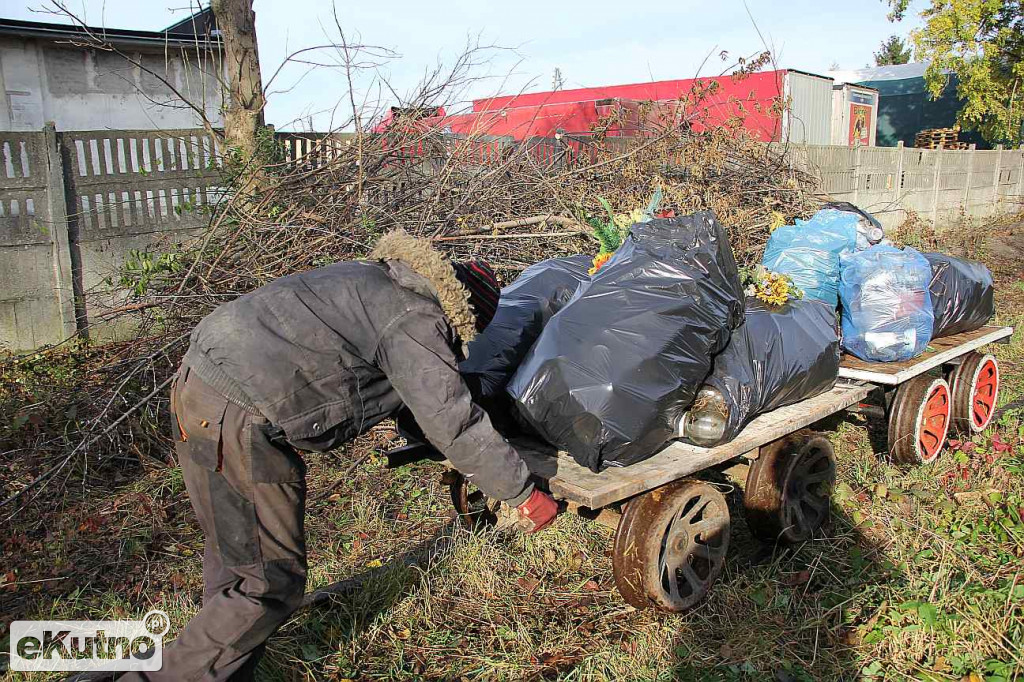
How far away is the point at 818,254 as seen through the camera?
446 cm

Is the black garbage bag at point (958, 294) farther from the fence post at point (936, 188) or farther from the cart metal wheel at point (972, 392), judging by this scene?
the fence post at point (936, 188)

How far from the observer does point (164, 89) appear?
12.4 metres

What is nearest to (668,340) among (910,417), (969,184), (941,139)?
(910,417)

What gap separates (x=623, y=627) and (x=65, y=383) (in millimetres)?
3822

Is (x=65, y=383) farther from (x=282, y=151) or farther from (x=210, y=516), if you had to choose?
(x=210, y=516)

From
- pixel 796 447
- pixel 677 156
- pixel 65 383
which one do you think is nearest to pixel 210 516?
pixel 796 447

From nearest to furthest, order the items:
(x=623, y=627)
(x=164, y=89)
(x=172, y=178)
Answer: (x=623, y=627), (x=172, y=178), (x=164, y=89)

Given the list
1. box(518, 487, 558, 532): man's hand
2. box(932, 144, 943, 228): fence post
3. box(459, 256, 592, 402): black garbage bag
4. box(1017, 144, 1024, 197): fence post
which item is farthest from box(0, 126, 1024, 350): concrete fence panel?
box(1017, 144, 1024, 197): fence post

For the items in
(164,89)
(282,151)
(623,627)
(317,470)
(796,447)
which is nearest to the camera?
(623,627)

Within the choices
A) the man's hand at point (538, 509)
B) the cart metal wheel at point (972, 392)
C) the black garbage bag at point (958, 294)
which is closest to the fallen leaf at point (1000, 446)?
the cart metal wheel at point (972, 392)

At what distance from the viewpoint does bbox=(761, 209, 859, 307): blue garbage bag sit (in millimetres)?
4434

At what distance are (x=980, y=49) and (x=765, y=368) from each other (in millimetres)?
20250

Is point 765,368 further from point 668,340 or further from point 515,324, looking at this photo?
point 515,324

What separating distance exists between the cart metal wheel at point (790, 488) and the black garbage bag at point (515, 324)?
3.98ft
